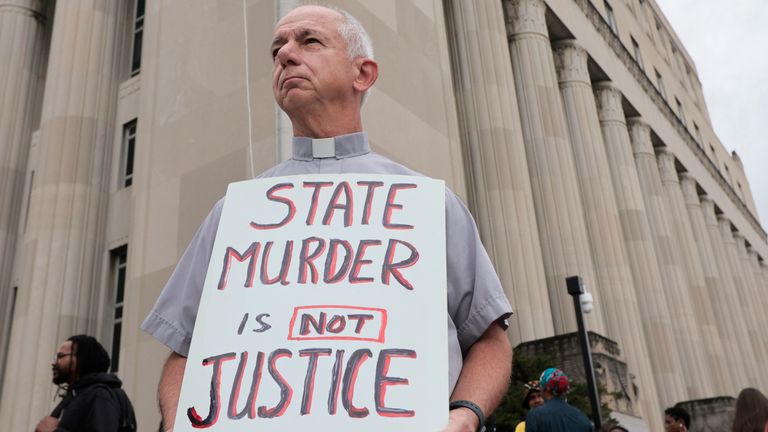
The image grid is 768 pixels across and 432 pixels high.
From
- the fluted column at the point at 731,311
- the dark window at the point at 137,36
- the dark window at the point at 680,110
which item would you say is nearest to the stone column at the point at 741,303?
the fluted column at the point at 731,311

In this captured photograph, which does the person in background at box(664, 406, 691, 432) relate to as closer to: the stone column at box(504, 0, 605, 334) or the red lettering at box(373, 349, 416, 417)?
the red lettering at box(373, 349, 416, 417)

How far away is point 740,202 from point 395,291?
2044 inches

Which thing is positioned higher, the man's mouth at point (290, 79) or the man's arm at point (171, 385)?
the man's mouth at point (290, 79)

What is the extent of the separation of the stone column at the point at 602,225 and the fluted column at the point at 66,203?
561 inches

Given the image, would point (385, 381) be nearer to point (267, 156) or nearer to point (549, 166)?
point (267, 156)

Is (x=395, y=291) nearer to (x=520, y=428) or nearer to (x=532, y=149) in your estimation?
(x=520, y=428)

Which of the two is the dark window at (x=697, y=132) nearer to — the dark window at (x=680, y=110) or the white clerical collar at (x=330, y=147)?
the dark window at (x=680, y=110)

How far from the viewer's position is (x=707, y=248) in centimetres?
3475

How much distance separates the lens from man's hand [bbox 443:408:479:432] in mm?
1793

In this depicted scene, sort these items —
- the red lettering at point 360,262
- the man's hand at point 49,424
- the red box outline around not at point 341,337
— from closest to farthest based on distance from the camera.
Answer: the red box outline around not at point 341,337 < the red lettering at point 360,262 < the man's hand at point 49,424

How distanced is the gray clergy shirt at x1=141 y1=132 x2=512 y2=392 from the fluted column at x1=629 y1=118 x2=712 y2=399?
87.4 feet

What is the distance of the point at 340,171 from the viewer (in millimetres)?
2430

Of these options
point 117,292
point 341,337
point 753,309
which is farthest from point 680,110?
point 341,337

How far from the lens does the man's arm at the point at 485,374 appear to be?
200 centimetres
